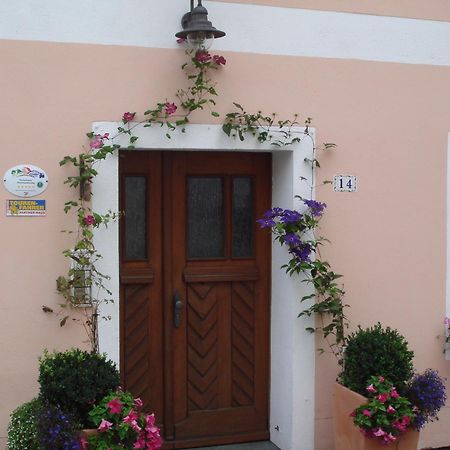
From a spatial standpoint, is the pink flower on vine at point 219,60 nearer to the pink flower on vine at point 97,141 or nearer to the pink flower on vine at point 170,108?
the pink flower on vine at point 170,108

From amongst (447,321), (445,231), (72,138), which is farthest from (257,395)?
(72,138)

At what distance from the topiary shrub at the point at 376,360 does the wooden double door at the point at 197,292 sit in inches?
34.2

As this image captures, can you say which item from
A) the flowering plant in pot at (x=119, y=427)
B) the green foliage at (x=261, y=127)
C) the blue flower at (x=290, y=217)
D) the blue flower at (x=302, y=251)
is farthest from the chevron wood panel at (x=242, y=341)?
the flowering plant in pot at (x=119, y=427)

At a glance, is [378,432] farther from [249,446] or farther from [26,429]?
[26,429]

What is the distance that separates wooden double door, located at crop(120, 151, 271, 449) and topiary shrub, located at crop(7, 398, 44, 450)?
1093 millimetres

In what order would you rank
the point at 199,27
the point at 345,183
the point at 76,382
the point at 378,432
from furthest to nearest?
the point at 345,183 → the point at 199,27 → the point at 378,432 → the point at 76,382

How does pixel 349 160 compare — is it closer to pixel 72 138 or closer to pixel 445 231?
pixel 445 231

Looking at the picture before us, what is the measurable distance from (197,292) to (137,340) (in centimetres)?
55

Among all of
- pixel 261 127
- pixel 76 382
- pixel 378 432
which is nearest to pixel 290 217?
pixel 261 127

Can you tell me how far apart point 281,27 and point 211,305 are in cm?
205

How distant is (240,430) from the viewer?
Result: 18.7 ft

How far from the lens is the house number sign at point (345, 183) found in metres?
5.48

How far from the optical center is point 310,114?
5.41 metres

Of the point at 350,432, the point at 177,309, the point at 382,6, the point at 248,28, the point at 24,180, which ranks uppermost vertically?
the point at 382,6
